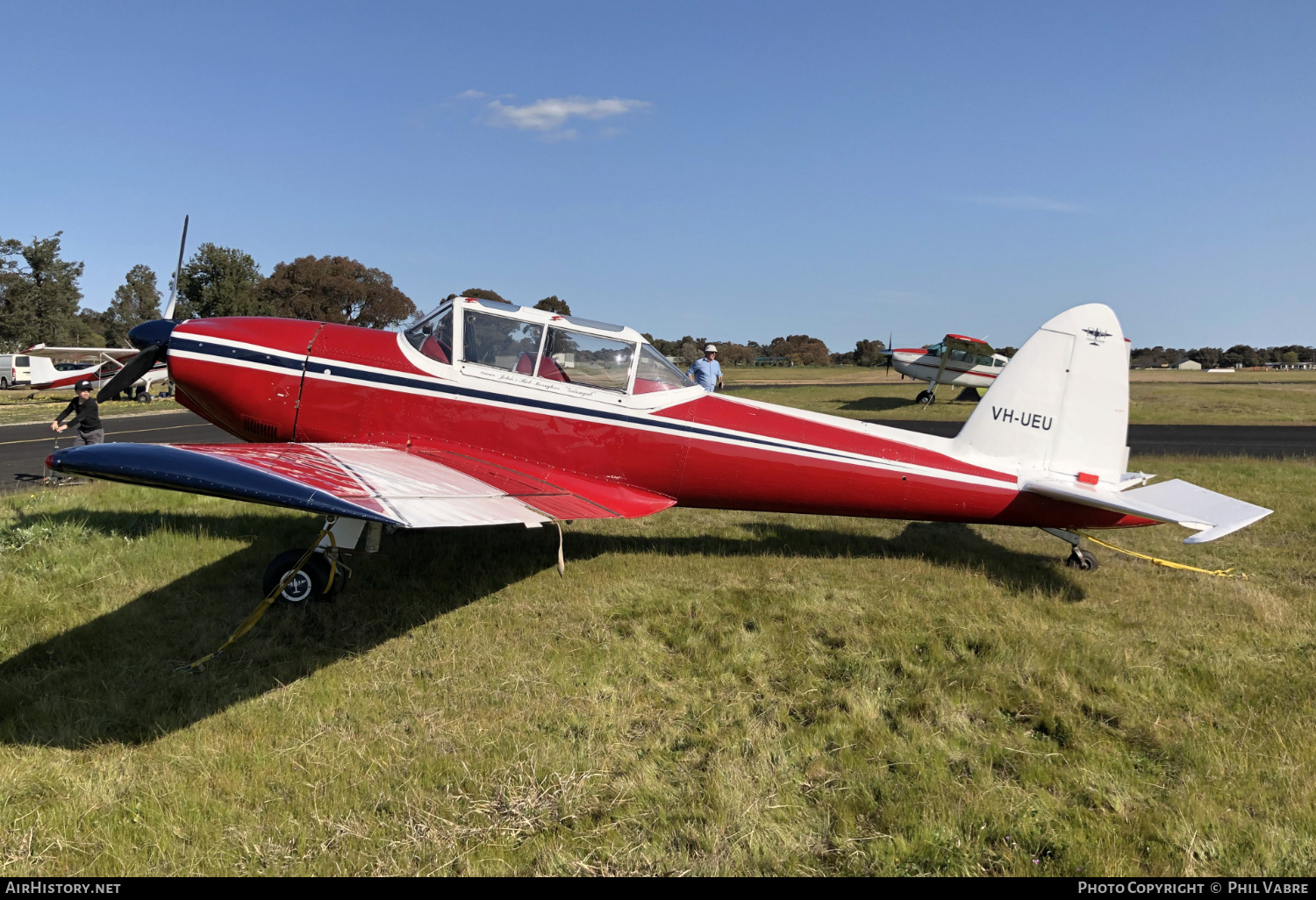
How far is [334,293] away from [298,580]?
163ft

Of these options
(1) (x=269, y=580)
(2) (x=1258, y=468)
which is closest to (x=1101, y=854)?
(1) (x=269, y=580)

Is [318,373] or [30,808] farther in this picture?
[318,373]

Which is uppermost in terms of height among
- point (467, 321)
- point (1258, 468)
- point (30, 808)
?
point (467, 321)

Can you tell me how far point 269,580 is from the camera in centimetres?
489

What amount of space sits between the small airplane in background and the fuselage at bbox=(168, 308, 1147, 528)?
21.7 metres

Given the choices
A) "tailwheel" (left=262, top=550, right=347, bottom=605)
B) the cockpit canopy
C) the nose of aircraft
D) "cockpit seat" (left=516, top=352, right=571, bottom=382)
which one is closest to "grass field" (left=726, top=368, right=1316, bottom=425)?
the cockpit canopy

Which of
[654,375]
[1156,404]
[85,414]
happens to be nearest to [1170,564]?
[654,375]

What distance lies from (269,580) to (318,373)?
1.82 m

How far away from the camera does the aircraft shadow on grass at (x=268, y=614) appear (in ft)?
11.7

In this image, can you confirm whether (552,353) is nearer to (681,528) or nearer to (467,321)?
(467,321)

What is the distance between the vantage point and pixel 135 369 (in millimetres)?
6480

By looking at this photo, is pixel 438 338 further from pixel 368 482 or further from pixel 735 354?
pixel 735 354

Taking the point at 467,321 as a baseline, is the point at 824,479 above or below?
below

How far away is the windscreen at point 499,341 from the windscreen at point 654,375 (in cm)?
92
